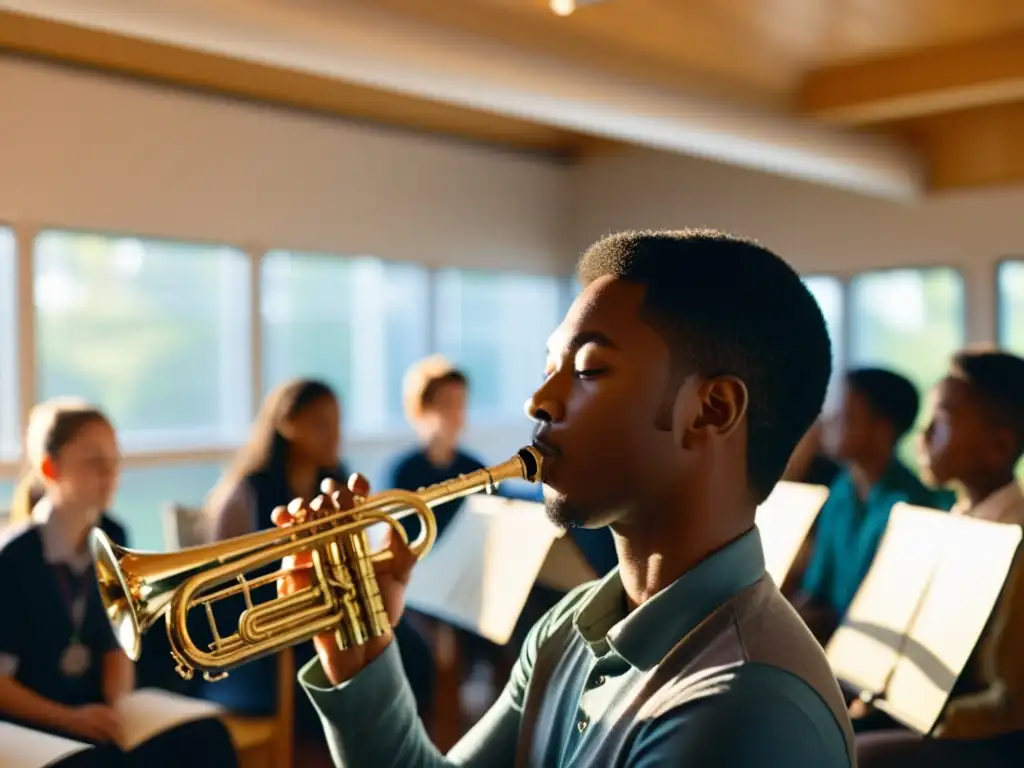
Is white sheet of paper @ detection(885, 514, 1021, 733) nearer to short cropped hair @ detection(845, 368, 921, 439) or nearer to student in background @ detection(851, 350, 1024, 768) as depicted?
student in background @ detection(851, 350, 1024, 768)

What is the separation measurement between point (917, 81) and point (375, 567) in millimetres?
4356

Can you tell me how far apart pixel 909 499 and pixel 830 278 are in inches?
142

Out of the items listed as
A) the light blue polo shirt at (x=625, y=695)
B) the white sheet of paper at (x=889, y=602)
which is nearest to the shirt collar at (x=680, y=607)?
the light blue polo shirt at (x=625, y=695)

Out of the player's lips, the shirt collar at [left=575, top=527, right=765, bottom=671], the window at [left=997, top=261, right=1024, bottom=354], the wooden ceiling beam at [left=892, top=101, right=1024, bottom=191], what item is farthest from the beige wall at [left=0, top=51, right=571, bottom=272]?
the shirt collar at [left=575, top=527, right=765, bottom=671]

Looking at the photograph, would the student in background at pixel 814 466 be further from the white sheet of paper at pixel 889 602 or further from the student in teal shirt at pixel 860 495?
the white sheet of paper at pixel 889 602

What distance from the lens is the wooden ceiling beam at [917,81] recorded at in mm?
4500

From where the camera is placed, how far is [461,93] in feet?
12.0

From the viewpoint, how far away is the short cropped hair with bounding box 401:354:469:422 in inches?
171

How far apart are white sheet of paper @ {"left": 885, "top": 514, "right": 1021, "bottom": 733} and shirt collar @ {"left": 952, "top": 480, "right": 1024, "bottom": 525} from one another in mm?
496

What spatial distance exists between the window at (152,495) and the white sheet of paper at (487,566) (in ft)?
8.69

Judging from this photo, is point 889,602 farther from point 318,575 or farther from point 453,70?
point 453,70

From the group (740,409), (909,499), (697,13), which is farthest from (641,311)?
(697,13)

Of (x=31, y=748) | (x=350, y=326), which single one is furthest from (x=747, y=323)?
(x=350, y=326)

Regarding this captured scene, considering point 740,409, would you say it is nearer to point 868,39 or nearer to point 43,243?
point 868,39
